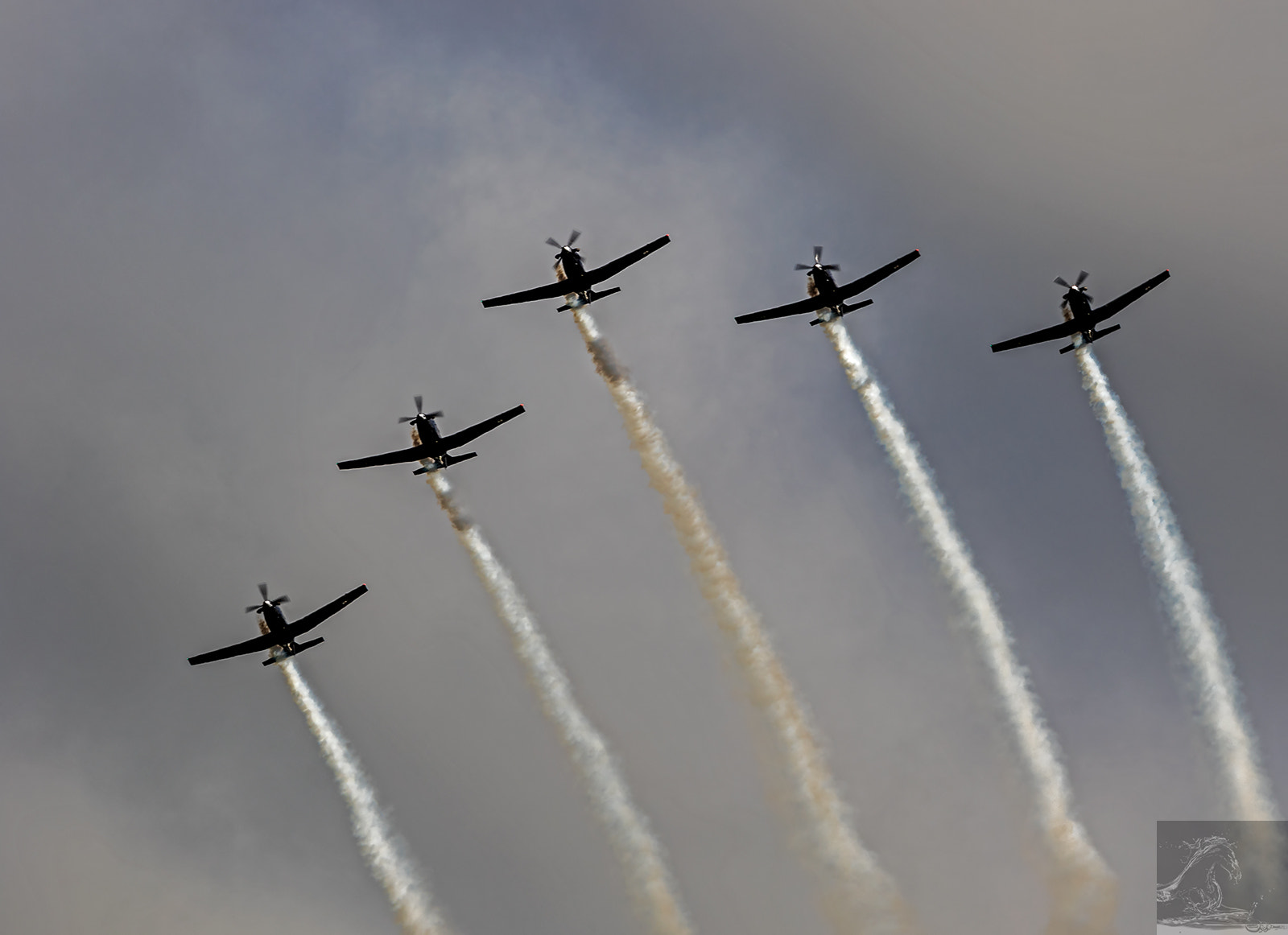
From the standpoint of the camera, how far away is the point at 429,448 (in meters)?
91.8

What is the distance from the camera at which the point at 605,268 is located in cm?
8944

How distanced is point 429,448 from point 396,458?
96.6 inches

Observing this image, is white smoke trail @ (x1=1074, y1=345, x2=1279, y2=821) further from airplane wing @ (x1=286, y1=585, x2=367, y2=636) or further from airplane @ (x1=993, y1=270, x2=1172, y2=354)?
airplane wing @ (x1=286, y1=585, x2=367, y2=636)

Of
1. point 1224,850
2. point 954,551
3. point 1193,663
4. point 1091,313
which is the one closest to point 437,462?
point 954,551

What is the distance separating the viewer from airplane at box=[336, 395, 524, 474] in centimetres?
9175

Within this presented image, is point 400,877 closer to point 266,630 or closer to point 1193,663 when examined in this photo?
point 266,630

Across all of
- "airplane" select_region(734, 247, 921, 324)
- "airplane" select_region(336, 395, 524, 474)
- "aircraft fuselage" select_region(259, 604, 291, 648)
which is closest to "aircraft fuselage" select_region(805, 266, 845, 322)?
"airplane" select_region(734, 247, 921, 324)

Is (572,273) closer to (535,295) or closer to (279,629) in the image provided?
(535,295)

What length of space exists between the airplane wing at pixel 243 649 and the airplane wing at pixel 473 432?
662 inches

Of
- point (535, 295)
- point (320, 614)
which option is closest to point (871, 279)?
point (535, 295)

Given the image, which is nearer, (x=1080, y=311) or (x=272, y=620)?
(x=1080, y=311)

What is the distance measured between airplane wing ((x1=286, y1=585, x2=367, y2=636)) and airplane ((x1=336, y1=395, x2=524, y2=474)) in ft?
28.0

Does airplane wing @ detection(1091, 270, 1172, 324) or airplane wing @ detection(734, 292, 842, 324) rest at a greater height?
airplane wing @ detection(734, 292, 842, 324)

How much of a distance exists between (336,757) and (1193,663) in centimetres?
5477
